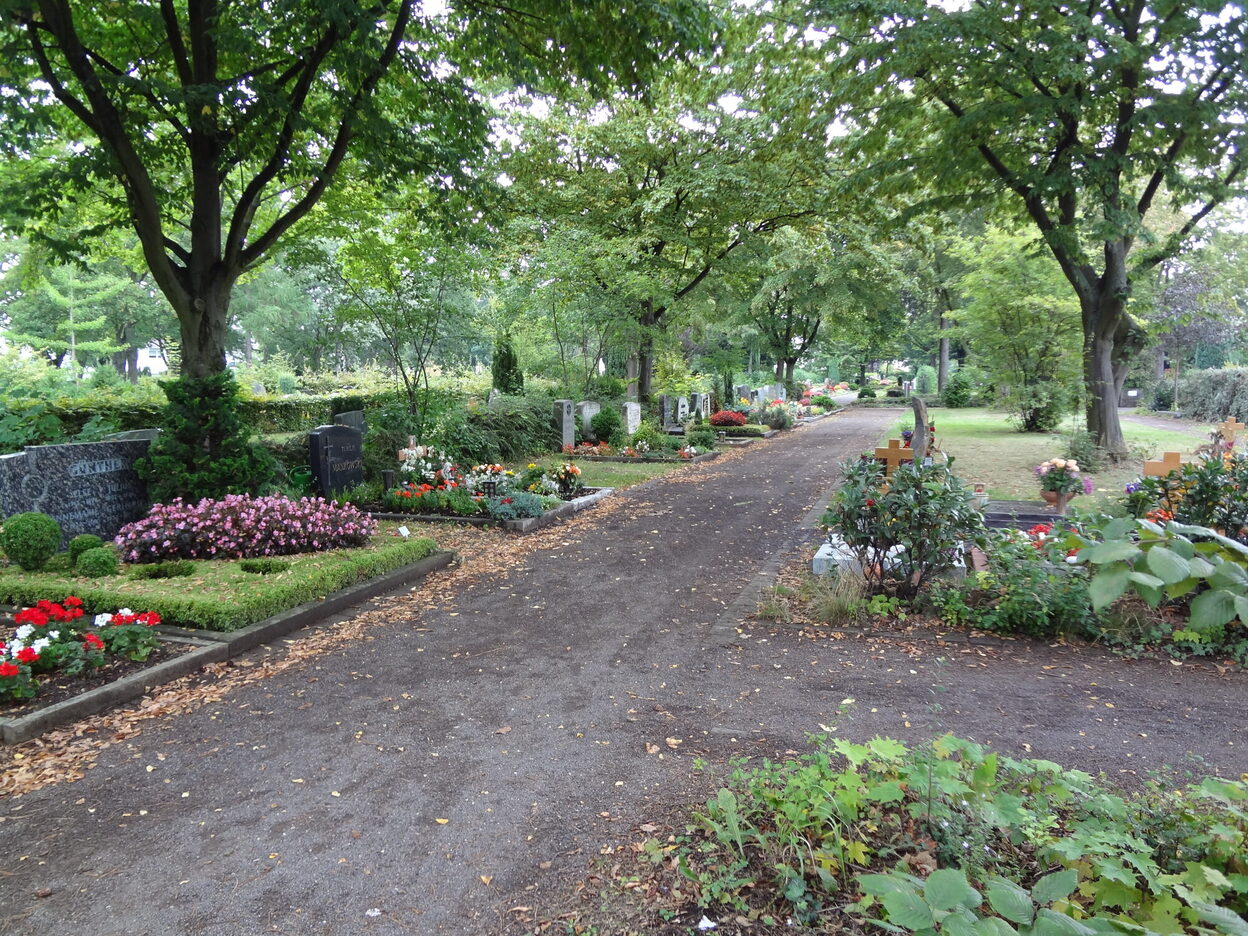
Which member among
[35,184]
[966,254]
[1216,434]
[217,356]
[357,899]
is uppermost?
[966,254]

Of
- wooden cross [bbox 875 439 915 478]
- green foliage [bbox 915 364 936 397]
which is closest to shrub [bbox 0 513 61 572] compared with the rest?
wooden cross [bbox 875 439 915 478]

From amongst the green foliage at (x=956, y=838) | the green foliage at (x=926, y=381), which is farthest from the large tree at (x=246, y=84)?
the green foliage at (x=926, y=381)

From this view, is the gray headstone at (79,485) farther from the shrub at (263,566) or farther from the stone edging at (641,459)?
the stone edging at (641,459)

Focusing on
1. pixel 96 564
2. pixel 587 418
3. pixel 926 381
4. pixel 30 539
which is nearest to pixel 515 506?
pixel 96 564

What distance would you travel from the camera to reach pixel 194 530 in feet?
23.9

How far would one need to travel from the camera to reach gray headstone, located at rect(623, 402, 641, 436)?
19.7 metres

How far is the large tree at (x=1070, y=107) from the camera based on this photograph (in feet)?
33.5

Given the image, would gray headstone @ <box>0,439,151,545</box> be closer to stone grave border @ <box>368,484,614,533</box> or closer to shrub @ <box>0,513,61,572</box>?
shrub @ <box>0,513,61,572</box>

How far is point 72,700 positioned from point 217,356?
530cm

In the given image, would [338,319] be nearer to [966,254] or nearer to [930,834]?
[930,834]

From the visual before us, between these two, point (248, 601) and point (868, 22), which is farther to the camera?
point (868, 22)

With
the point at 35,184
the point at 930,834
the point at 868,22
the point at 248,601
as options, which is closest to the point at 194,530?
the point at 248,601

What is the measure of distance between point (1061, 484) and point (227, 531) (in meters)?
9.97

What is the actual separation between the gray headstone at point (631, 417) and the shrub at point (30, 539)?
556 inches
